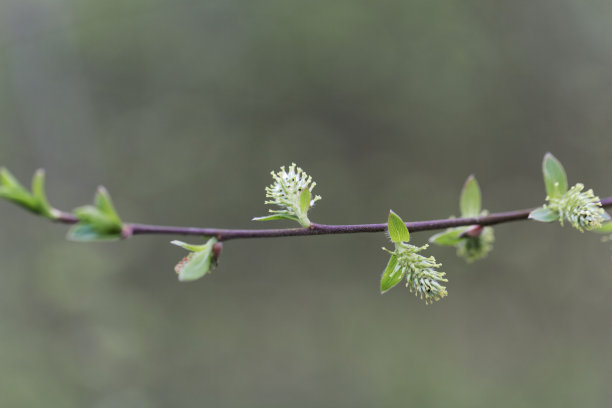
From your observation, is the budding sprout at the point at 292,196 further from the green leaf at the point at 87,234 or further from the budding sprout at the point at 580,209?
the budding sprout at the point at 580,209

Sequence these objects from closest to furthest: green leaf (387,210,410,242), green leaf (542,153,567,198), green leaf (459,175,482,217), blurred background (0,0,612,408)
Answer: green leaf (387,210,410,242)
green leaf (542,153,567,198)
green leaf (459,175,482,217)
blurred background (0,0,612,408)

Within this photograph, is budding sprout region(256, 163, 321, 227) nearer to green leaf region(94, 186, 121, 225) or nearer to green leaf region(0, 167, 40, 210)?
green leaf region(94, 186, 121, 225)

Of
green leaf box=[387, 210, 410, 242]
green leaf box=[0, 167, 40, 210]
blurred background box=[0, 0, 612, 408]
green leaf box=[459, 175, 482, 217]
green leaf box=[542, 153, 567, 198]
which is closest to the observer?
green leaf box=[0, 167, 40, 210]

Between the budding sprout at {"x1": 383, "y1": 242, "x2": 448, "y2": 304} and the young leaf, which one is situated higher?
the young leaf

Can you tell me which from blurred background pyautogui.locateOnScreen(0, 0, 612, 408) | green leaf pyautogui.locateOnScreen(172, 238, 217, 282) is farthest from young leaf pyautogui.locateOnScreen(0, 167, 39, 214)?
blurred background pyautogui.locateOnScreen(0, 0, 612, 408)

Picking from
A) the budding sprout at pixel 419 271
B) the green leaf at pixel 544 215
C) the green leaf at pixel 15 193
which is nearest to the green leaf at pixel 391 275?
the budding sprout at pixel 419 271

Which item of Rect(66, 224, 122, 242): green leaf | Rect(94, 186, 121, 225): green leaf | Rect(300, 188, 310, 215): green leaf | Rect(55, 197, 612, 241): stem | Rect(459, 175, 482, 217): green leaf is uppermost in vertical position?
Rect(459, 175, 482, 217): green leaf
